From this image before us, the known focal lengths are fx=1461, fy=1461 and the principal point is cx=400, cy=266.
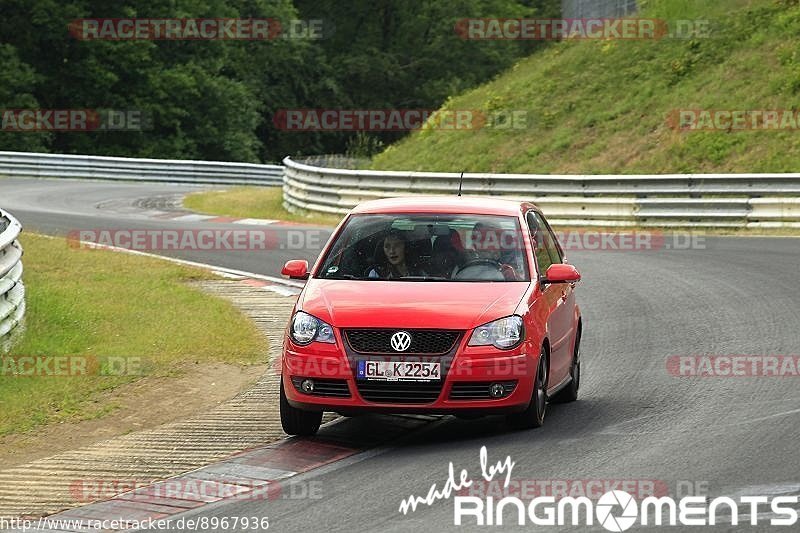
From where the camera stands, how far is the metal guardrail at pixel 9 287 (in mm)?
12859

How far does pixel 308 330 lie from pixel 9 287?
4522 millimetres

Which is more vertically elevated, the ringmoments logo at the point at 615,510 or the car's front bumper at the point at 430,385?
the car's front bumper at the point at 430,385

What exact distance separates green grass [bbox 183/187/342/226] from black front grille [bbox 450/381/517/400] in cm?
1851

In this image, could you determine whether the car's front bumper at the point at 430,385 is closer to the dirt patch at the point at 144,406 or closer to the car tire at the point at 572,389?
the car tire at the point at 572,389

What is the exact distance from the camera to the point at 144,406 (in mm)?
11258

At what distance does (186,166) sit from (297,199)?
12.1 metres

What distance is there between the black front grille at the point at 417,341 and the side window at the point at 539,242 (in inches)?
58.3

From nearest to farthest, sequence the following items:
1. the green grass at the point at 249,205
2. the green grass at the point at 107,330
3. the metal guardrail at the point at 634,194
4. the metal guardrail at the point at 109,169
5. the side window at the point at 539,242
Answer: the side window at the point at 539,242
the green grass at the point at 107,330
the metal guardrail at the point at 634,194
the green grass at the point at 249,205
the metal guardrail at the point at 109,169

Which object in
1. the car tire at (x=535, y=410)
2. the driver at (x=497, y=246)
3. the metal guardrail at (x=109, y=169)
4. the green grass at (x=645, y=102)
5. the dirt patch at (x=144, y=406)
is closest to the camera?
the car tire at (x=535, y=410)

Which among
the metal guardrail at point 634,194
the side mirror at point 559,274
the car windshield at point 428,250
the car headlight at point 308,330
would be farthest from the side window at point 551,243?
the metal guardrail at point 634,194

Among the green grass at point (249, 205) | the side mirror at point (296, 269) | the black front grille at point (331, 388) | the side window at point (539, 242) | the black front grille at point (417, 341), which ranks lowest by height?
the green grass at point (249, 205)

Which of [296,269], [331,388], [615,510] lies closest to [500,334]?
[331,388]

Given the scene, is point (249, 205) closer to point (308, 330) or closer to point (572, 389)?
point (572, 389)

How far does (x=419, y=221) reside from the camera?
10711 mm
